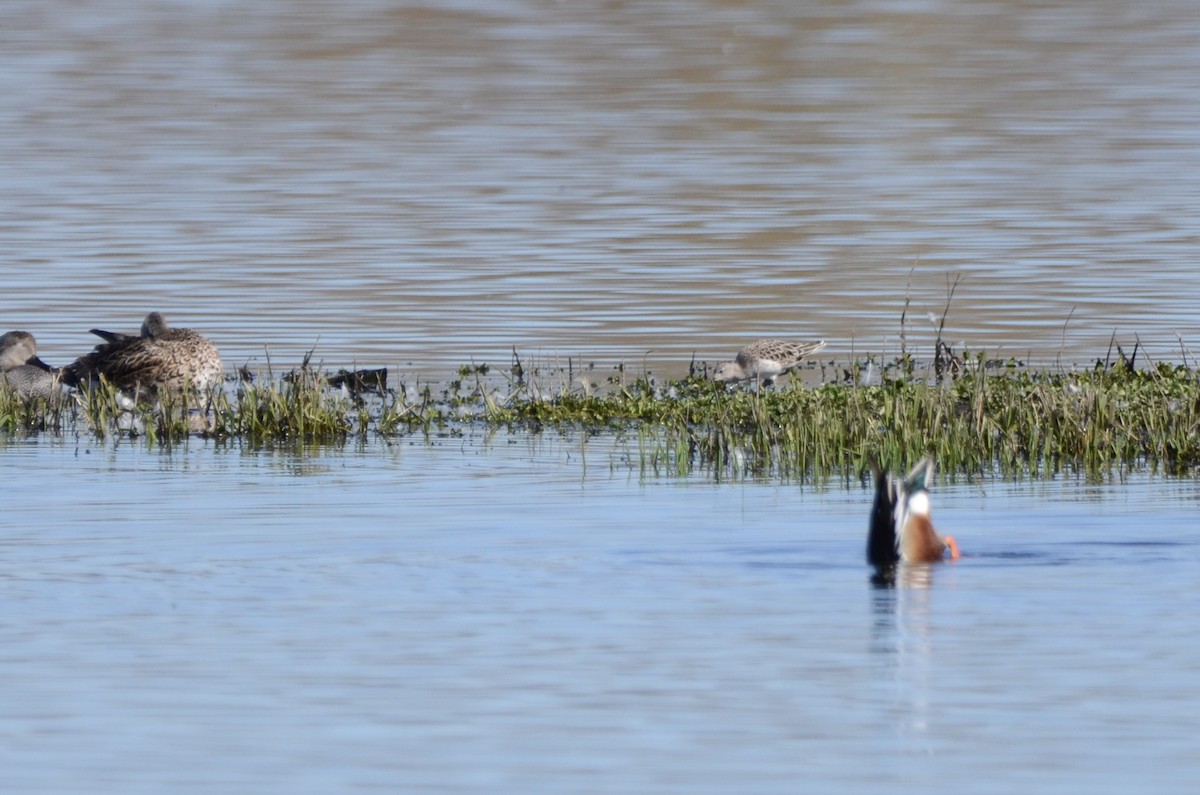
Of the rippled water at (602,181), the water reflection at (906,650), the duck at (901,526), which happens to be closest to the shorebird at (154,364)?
the rippled water at (602,181)

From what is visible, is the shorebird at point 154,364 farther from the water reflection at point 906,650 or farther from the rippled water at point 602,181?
the water reflection at point 906,650

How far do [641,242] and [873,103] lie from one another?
52.1 ft

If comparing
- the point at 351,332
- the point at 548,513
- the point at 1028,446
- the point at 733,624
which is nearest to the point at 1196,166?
the point at 351,332

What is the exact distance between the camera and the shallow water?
727 cm

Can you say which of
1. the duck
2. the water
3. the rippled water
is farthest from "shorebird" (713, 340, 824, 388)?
the duck

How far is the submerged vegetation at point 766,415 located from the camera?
1322 centimetres

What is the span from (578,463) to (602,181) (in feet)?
55.4

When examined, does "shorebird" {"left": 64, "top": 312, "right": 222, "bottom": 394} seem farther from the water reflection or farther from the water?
the water reflection

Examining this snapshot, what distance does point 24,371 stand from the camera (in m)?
16.1

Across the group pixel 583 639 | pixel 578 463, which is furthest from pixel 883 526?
pixel 578 463

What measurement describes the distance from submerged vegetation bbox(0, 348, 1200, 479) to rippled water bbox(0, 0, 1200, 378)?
6.05 ft

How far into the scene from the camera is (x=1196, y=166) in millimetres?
31047

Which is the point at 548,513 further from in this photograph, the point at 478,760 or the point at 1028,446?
the point at 478,760

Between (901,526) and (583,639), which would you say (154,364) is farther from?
(583,639)
